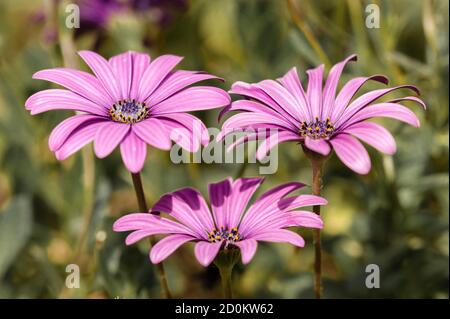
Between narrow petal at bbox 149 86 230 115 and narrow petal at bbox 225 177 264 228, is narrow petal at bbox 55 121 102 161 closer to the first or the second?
narrow petal at bbox 149 86 230 115

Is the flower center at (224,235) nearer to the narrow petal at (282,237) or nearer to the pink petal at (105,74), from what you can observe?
the narrow petal at (282,237)

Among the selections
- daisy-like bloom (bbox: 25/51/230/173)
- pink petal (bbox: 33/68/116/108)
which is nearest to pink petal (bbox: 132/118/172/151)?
daisy-like bloom (bbox: 25/51/230/173)

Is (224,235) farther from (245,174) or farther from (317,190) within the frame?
(245,174)

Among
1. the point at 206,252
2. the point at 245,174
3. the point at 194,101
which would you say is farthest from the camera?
the point at 245,174

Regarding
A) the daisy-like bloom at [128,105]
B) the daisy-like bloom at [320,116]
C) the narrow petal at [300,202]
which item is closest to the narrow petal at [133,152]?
the daisy-like bloom at [128,105]

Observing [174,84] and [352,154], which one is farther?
[174,84]

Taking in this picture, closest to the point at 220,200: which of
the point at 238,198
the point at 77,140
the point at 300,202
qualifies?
the point at 238,198

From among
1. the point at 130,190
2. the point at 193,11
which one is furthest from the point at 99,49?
the point at 130,190
